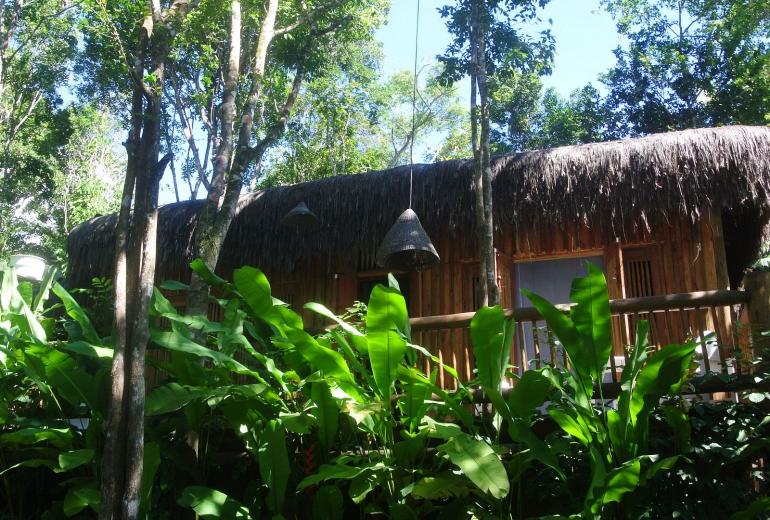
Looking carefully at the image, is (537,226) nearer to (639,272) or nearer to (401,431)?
(639,272)

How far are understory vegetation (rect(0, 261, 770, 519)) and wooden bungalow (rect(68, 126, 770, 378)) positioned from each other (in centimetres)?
177

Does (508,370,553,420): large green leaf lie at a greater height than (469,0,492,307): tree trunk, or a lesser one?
lesser

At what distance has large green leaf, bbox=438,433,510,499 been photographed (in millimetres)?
2750

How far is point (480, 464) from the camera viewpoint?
9.32 ft

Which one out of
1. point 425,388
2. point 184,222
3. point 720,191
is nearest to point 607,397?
point 425,388

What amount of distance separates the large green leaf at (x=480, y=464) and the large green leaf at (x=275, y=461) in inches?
34.2

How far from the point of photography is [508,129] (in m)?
15.5

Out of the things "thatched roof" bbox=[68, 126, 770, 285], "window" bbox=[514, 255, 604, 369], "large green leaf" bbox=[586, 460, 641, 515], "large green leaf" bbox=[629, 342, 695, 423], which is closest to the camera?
"large green leaf" bbox=[586, 460, 641, 515]

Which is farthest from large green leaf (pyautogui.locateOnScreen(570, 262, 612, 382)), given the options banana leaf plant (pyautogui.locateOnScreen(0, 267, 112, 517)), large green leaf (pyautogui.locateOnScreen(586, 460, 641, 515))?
banana leaf plant (pyautogui.locateOnScreen(0, 267, 112, 517))

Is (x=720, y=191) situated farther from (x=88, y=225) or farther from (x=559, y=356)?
(x=88, y=225)

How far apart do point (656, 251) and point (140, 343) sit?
479 centimetres

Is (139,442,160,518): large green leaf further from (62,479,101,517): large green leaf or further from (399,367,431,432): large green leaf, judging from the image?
(399,367,431,432): large green leaf

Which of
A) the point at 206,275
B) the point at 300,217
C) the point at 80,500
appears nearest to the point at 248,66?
the point at 300,217

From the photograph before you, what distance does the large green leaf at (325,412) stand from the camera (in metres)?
3.39
